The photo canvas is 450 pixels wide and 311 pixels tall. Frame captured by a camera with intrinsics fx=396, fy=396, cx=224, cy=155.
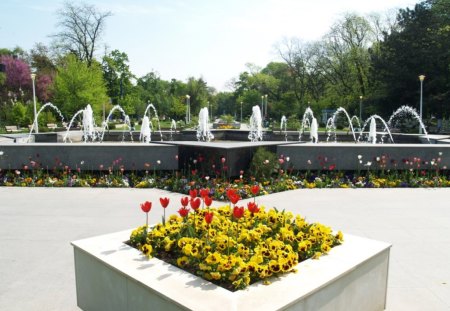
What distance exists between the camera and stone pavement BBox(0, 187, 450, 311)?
3754 millimetres

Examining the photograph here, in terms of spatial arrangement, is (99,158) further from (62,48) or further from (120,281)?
(62,48)

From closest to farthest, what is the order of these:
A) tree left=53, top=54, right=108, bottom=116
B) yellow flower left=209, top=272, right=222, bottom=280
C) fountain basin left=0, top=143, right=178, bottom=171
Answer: yellow flower left=209, top=272, right=222, bottom=280 < fountain basin left=0, top=143, right=178, bottom=171 < tree left=53, top=54, right=108, bottom=116

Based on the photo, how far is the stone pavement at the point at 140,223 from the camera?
12.3 ft

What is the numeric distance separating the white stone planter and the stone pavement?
53 cm

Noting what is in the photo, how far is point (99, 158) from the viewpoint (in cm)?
968

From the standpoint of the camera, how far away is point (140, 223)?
6.05 metres

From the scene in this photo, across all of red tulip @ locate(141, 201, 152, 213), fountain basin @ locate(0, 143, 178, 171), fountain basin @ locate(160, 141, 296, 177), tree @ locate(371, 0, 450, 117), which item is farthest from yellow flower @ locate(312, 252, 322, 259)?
tree @ locate(371, 0, 450, 117)

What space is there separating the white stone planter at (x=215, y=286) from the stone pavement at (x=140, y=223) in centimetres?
53

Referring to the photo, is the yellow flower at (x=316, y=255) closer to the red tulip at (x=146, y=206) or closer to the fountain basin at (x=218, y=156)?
the red tulip at (x=146, y=206)

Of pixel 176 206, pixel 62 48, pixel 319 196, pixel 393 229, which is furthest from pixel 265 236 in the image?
pixel 62 48

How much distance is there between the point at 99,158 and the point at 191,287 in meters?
7.69

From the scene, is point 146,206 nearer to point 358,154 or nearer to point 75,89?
point 358,154

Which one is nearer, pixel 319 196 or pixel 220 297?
pixel 220 297

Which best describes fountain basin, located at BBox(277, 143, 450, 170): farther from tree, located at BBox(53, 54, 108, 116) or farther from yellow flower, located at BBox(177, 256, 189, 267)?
tree, located at BBox(53, 54, 108, 116)
